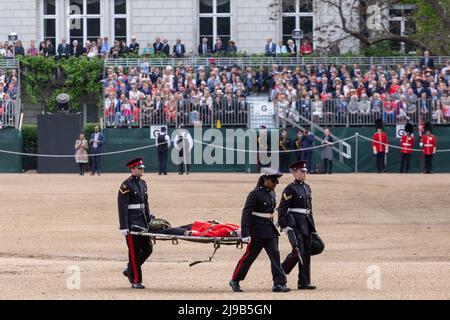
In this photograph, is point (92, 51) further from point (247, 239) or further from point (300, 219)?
point (247, 239)

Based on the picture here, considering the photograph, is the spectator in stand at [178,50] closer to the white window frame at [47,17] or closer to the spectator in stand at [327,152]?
the white window frame at [47,17]

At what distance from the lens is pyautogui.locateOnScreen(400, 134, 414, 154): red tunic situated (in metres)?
41.6

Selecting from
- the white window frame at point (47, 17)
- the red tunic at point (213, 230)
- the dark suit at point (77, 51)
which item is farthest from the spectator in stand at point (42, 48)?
the red tunic at point (213, 230)

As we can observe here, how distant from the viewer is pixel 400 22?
157 ft

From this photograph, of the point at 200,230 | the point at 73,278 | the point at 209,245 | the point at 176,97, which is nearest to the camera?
the point at 200,230

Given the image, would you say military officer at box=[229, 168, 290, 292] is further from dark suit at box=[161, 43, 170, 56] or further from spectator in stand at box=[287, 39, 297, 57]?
dark suit at box=[161, 43, 170, 56]

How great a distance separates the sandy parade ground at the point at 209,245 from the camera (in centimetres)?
1794

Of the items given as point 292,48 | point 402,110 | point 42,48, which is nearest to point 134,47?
point 42,48

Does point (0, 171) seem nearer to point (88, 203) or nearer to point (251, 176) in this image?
point (251, 176)

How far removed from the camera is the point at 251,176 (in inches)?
1577

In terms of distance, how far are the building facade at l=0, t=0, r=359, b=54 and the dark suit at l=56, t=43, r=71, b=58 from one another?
2663 mm

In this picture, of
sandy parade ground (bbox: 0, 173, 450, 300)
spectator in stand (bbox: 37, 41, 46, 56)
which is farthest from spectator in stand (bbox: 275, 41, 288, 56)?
spectator in stand (bbox: 37, 41, 46, 56)

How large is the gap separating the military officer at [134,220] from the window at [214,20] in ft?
107

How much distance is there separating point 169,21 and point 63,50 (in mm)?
4830
